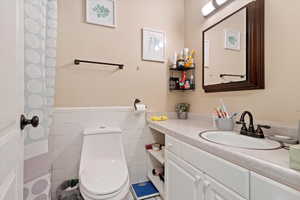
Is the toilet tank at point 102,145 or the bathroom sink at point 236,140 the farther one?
the toilet tank at point 102,145

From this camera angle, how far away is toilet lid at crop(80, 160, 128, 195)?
1037mm

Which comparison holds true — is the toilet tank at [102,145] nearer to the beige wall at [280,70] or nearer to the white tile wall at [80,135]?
the white tile wall at [80,135]

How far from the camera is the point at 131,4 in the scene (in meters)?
1.74

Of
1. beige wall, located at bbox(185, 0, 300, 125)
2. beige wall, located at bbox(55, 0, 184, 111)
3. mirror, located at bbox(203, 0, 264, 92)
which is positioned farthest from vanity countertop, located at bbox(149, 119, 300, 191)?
beige wall, located at bbox(55, 0, 184, 111)

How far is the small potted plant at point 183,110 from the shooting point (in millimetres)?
1858

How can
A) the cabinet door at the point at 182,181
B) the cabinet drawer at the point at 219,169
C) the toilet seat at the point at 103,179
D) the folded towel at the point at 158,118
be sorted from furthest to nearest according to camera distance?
the folded towel at the point at 158,118
the toilet seat at the point at 103,179
the cabinet door at the point at 182,181
the cabinet drawer at the point at 219,169

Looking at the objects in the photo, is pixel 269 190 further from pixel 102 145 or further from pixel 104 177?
pixel 102 145

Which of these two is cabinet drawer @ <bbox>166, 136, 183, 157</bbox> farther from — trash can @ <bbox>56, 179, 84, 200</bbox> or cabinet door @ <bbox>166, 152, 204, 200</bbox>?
→ trash can @ <bbox>56, 179, 84, 200</bbox>

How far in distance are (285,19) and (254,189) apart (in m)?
1.06

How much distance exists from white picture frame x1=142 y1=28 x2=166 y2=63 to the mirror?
50cm

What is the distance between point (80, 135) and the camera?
5.08 ft

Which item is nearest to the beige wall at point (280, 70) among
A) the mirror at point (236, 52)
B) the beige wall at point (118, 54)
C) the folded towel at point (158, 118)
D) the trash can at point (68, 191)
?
the mirror at point (236, 52)

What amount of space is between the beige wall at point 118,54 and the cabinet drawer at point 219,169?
3.03ft

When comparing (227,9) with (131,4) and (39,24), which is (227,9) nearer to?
(131,4)
